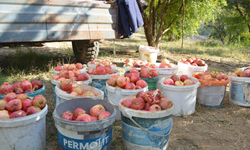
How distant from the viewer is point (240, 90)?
3967 mm

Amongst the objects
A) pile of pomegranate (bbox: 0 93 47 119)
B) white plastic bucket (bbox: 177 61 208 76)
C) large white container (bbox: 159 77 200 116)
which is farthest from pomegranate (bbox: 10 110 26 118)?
white plastic bucket (bbox: 177 61 208 76)

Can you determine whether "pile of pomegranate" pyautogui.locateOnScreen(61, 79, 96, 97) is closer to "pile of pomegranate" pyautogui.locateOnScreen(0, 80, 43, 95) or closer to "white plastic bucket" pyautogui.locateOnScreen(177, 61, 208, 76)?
"pile of pomegranate" pyautogui.locateOnScreen(0, 80, 43, 95)

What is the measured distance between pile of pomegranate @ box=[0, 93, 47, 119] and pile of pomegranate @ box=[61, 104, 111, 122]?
39cm

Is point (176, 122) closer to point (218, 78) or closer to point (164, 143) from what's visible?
point (164, 143)

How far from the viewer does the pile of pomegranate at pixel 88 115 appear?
2146mm

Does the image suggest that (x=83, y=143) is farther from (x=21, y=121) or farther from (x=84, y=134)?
(x=21, y=121)

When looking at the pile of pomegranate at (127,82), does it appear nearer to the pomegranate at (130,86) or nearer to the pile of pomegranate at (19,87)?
the pomegranate at (130,86)

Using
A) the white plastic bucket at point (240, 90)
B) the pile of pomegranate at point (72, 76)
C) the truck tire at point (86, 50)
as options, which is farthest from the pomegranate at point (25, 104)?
the white plastic bucket at point (240, 90)

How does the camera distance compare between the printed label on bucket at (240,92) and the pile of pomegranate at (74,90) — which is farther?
the printed label on bucket at (240,92)

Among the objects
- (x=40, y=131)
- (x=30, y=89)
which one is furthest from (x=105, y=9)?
(x=40, y=131)

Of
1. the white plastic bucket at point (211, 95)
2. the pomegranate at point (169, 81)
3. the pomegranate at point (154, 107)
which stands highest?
the pomegranate at point (169, 81)

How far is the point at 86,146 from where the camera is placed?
2023mm

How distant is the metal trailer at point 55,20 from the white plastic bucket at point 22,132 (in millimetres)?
2661

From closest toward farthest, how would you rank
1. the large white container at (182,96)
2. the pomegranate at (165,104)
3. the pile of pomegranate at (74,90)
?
the pomegranate at (165,104) → the pile of pomegranate at (74,90) → the large white container at (182,96)
